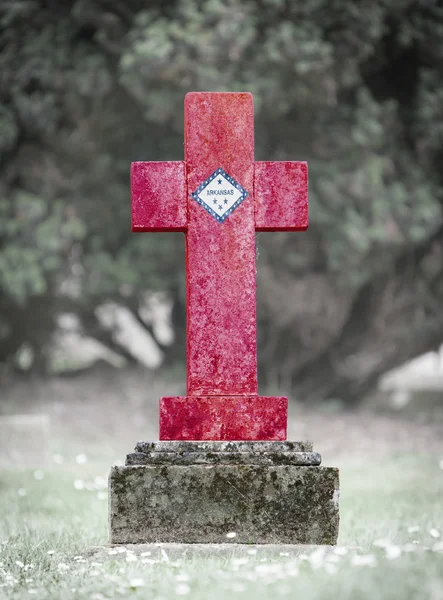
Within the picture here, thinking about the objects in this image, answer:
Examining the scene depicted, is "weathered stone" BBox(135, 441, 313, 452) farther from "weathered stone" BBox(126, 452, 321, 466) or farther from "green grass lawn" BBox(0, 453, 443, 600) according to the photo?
"green grass lawn" BBox(0, 453, 443, 600)

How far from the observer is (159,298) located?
40.1ft

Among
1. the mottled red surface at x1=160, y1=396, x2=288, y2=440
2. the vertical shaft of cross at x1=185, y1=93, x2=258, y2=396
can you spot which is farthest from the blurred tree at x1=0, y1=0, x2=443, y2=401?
the mottled red surface at x1=160, y1=396, x2=288, y2=440

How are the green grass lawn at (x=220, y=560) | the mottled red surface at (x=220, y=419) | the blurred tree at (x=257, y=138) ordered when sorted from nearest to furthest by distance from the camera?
the green grass lawn at (x=220, y=560), the mottled red surface at (x=220, y=419), the blurred tree at (x=257, y=138)

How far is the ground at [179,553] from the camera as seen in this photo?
3.09 m

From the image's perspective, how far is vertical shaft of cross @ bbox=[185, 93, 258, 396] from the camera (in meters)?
4.31

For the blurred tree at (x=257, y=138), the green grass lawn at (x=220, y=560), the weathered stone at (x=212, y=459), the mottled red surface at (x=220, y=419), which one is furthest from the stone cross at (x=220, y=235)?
the blurred tree at (x=257, y=138)

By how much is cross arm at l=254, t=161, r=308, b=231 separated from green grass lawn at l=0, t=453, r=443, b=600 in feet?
5.55

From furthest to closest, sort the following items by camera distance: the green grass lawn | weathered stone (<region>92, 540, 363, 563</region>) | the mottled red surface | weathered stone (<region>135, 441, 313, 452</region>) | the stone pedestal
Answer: the mottled red surface
weathered stone (<region>135, 441, 313, 452</region>)
the stone pedestal
weathered stone (<region>92, 540, 363, 563</region>)
the green grass lawn

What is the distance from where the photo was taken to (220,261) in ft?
14.3

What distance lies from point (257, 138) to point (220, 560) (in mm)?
7373

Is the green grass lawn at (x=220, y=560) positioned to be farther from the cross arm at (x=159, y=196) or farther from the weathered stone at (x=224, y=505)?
the cross arm at (x=159, y=196)

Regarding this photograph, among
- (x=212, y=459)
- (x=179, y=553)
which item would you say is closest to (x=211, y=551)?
(x=179, y=553)

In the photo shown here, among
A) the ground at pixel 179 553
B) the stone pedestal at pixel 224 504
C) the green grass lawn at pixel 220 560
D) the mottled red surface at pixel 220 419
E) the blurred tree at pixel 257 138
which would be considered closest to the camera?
the green grass lawn at pixel 220 560

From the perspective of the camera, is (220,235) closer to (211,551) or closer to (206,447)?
(206,447)
